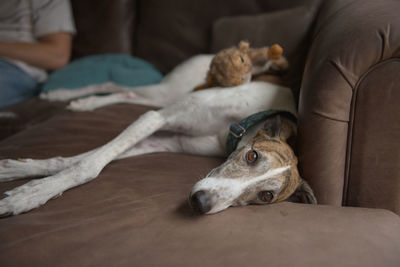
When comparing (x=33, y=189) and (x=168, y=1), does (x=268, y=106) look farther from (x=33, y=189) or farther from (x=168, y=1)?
(x=168, y=1)

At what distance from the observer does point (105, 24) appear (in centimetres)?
331

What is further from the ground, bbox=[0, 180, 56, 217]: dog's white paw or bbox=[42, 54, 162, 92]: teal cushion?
bbox=[42, 54, 162, 92]: teal cushion

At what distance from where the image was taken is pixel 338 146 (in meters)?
1.30

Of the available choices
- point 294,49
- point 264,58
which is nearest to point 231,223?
point 264,58

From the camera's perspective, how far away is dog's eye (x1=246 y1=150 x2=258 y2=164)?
1404 mm

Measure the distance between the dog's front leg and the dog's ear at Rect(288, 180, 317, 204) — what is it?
2.75ft

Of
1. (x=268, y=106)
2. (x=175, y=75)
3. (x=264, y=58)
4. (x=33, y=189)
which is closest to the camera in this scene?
(x=33, y=189)

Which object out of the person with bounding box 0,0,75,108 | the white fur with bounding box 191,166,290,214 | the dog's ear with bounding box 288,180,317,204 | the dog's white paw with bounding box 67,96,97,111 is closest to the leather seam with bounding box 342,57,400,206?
the dog's ear with bounding box 288,180,317,204

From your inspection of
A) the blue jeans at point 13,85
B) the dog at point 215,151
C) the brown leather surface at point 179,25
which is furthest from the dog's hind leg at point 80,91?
the dog at point 215,151

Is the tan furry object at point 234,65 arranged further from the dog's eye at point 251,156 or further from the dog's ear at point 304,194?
the dog's ear at point 304,194

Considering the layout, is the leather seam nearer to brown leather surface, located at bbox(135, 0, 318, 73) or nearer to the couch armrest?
the couch armrest

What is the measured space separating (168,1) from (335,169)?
2505 millimetres

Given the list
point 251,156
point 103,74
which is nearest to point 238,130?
point 251,156

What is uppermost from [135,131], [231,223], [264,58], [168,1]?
[168,1]
